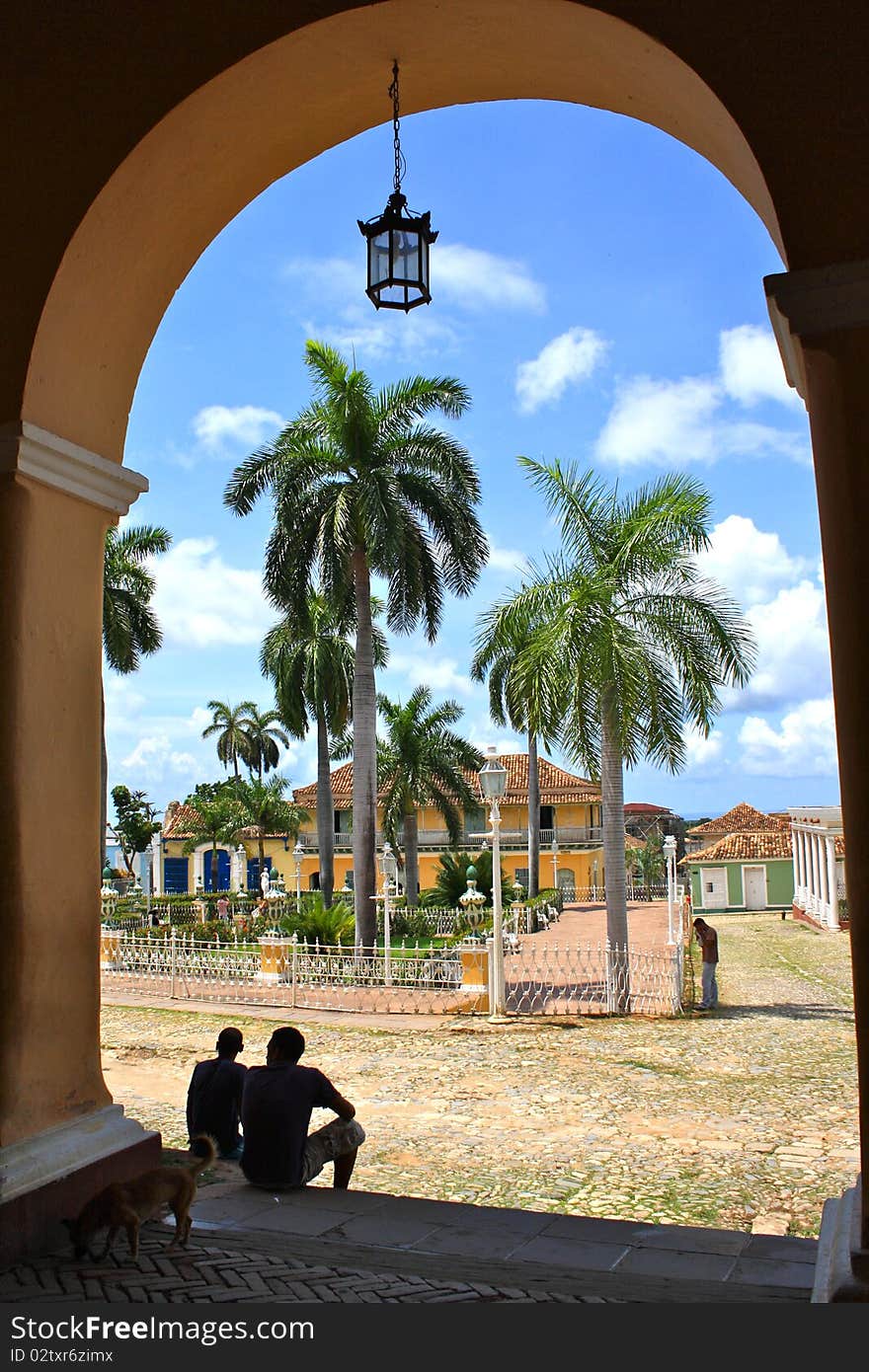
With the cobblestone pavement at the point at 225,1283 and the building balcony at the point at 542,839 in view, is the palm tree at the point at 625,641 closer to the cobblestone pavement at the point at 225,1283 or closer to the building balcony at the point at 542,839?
the cobblestone pavement at the point at 225,1283

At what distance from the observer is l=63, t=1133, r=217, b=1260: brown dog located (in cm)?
340

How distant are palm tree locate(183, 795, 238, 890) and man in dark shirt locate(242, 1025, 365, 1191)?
43.7 m

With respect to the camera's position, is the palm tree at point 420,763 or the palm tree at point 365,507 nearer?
the palm tree at point 365,507

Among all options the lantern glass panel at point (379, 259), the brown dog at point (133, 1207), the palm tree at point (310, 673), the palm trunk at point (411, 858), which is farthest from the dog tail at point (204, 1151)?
the palm trunk at point (411, 858)

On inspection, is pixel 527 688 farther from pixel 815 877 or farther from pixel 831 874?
pixel 815 877

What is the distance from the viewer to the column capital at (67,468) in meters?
3.76

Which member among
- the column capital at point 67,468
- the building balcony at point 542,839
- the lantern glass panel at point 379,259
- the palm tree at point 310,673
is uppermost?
the palm tree at point 310,673

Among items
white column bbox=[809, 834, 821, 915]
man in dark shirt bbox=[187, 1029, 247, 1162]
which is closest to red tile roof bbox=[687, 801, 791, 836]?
white column bbox=[809, 834, 821, 915]

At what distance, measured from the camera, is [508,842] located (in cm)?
4544

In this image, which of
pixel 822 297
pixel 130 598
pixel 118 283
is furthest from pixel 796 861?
pixel 822 297

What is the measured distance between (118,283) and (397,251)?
1.51 metres

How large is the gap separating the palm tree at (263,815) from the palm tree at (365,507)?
29.0 metres

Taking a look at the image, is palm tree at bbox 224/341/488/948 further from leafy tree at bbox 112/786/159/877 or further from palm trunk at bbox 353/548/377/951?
leafy tree at bbox 112/786/159/877

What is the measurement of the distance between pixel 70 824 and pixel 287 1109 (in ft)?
5.64
